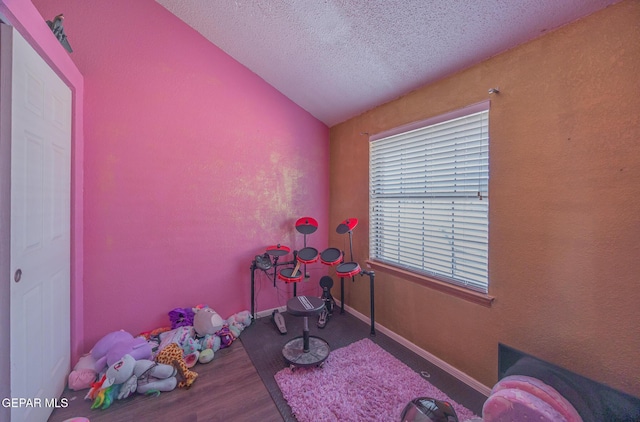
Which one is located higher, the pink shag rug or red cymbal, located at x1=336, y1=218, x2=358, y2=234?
red cymbal, located at x1=336, y1=218, x2=358, y2=234

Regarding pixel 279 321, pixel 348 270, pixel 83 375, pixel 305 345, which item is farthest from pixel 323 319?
pixel 83 375

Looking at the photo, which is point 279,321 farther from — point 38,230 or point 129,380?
point 38,230

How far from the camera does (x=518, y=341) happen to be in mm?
1559

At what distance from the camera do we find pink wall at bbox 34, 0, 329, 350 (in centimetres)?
209

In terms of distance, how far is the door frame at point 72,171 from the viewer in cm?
112

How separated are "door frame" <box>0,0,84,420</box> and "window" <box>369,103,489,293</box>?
2557 millimetres

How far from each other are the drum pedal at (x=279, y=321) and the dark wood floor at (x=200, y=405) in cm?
62

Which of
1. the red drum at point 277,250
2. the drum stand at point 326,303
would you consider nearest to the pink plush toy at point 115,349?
the red drum at point 277,250

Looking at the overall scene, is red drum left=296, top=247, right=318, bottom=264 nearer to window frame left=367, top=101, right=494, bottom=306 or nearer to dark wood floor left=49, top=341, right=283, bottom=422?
window frame left=367, top=101, right=494, bottom=306

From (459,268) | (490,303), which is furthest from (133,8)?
(490,303)

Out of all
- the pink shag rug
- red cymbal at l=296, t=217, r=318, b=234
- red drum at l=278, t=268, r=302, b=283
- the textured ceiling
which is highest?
the textured ceiling

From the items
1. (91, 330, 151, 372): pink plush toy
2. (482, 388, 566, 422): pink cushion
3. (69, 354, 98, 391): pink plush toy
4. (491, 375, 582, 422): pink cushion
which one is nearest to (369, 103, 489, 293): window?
(491, 375, 582, 422): pink cushion

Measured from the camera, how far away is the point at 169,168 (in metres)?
2.38

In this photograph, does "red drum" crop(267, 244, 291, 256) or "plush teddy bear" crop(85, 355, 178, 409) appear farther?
"red drum" crop(267, 244, 291, 256)
